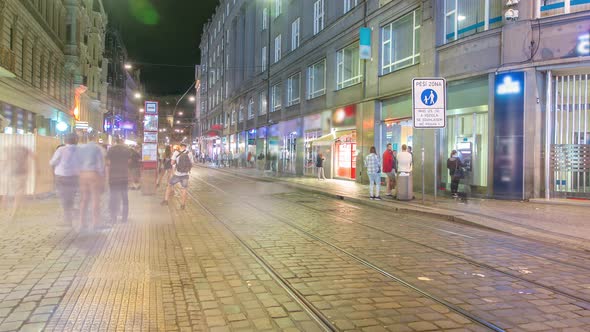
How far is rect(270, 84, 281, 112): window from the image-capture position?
118 feet

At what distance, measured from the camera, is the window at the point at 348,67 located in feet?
78.3

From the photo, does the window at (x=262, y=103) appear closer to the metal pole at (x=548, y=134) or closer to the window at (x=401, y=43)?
the window at (x=401, y=43)

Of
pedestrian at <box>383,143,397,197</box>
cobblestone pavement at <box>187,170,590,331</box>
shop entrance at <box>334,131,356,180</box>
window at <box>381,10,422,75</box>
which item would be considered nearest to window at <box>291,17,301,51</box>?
shop entrance at <box>334,131,356,180</box>

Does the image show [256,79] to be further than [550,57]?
Yes

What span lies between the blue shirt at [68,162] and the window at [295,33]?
25.3 m

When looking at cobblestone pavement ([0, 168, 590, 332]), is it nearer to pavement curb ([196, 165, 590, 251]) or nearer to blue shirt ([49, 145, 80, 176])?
pavement curb ([196, 165, 590, 251])

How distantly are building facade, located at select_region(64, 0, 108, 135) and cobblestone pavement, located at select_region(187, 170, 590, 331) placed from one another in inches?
1216

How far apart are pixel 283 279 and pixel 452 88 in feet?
44.4

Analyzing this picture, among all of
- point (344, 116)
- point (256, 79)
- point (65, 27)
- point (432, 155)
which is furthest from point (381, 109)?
point (65, 27)

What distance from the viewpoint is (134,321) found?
4066 millimetres

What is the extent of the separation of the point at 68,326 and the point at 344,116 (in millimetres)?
21444

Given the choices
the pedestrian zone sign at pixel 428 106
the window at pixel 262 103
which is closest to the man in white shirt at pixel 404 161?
the pedestrian zone sign at pixel 428 106

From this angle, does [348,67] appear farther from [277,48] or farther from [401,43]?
[277,48]

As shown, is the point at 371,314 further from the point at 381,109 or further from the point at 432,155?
the point at 381,109
